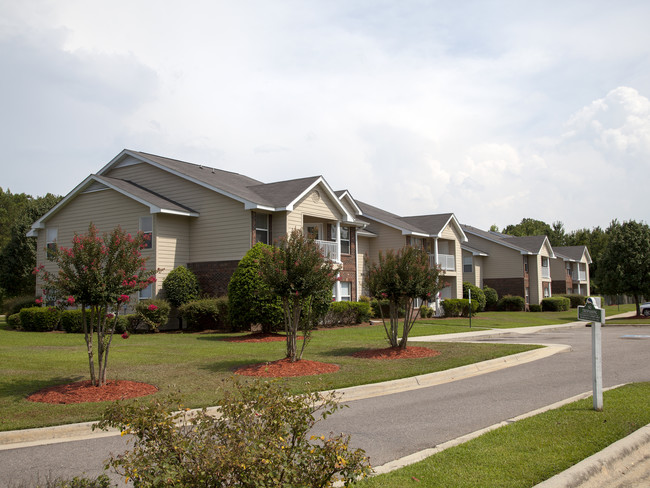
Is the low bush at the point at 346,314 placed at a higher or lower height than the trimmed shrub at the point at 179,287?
lower

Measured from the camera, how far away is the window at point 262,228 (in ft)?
86.3

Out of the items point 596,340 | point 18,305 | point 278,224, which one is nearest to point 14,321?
point 18,305

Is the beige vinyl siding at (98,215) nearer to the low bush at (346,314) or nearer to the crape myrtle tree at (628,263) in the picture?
the low bush at (346,314)

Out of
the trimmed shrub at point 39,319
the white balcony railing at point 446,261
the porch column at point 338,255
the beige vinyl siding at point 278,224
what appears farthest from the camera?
the white balcony railing at point 446,261

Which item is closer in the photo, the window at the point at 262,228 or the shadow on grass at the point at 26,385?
the shadow on grass at the point at 26,385

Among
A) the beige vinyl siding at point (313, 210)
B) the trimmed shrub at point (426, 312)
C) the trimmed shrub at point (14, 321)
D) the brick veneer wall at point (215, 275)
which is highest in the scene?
the beige vinyl siding at point (313, 210)

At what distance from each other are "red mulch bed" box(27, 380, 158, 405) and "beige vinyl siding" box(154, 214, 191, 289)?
49.4ft

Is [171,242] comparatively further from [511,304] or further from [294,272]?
[511,304]

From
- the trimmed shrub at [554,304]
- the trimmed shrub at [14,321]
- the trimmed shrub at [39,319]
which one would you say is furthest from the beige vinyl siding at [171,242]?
the trimmed shrub at [554,304]

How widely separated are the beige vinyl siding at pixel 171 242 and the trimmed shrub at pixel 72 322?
4019 mm

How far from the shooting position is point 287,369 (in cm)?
1300

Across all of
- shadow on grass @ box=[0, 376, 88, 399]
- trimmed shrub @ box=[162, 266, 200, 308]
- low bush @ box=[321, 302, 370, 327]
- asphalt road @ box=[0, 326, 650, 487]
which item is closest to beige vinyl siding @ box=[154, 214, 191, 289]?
trimmed shrub @ box=[162, 266, 200, 308]

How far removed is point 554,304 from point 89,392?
4880 centimetres

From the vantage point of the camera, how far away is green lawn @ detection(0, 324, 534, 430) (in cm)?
927
